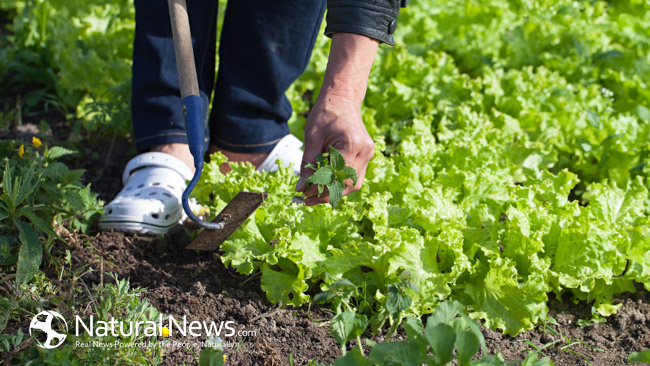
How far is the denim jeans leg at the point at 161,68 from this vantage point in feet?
7.64

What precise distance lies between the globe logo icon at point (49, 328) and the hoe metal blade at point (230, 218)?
0.51m

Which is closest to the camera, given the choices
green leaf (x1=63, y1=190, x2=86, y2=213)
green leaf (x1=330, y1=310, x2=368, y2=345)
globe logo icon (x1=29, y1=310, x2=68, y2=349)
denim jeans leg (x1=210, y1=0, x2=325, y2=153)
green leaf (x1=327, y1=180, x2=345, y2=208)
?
green leaf (x1=330, y1=310, x2=368, y2=345)

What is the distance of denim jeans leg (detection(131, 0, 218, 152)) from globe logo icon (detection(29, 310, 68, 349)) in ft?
3.02

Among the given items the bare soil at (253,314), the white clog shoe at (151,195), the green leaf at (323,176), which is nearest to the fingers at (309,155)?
the green leaf at (323,176)

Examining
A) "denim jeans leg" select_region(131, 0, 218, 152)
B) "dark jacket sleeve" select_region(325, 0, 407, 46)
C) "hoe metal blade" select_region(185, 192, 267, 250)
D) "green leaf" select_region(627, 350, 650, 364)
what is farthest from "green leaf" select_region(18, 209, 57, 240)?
"green leaf" select_region(627, 350, 650, 364)

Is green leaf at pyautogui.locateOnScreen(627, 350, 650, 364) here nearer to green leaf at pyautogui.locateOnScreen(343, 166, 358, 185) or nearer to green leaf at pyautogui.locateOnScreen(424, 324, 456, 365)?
green leaf at pyautogui.locateOnScreen(424, 324, 456, 365)

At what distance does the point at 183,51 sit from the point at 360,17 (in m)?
0.58

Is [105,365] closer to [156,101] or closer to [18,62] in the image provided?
[156,101]

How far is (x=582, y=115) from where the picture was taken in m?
3.19

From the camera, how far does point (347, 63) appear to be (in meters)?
1.85

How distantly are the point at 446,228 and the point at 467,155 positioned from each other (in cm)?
63

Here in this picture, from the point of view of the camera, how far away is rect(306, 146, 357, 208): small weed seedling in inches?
70.0

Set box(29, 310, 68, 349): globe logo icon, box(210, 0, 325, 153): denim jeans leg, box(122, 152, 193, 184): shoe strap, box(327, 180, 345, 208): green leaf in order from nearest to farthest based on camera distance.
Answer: box(29, 310, 68, 349): globe logo icon
box(327, 180, 345, 208): green leaf
box(210, 0, 325, 153): denim jeans leg
box(122, 152, 193, 184): shoe strap

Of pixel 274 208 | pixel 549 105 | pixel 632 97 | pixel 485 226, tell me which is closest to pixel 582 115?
pixel 549 105
